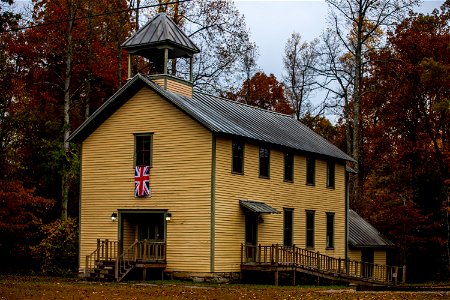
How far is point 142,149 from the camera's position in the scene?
121 feet

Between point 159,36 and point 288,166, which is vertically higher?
point 159,36

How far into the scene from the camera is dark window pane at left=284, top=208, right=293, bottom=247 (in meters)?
40.2

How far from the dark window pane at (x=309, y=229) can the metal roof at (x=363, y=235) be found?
4695mm

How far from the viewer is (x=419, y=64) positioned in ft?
160

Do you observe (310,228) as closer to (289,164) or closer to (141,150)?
(289,164)

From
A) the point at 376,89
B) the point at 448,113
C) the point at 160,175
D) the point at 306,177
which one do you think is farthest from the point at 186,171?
the point at 376,89

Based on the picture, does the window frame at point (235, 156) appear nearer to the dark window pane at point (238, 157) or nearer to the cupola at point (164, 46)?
the dark window pane at point (238, 157)

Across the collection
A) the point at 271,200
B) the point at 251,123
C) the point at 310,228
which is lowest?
the point at 310,228

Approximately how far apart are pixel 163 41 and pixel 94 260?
10.2 m

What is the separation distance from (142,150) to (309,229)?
10.6 metres

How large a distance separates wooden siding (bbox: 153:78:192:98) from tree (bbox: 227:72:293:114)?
33564mm

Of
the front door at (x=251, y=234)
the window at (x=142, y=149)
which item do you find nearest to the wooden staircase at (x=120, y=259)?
the window at (x=142, y=149)

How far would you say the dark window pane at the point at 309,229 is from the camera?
138ft

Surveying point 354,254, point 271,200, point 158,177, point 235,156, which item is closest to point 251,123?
point 235,156
